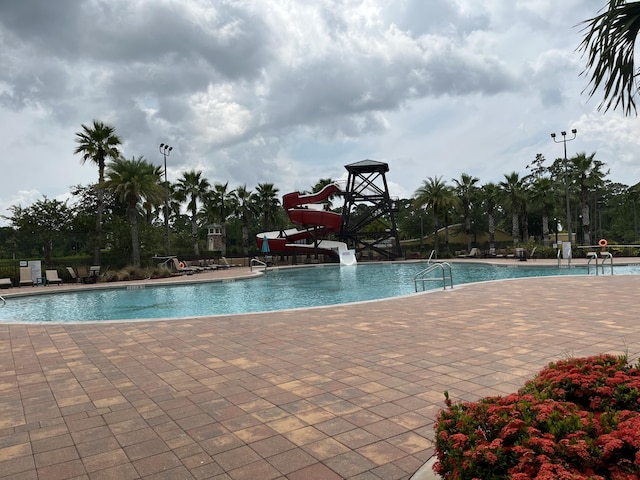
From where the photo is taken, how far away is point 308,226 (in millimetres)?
39719

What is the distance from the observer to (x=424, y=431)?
139 inches

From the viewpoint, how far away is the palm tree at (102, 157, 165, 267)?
2556 cm

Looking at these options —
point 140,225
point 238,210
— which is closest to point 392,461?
point 140,225

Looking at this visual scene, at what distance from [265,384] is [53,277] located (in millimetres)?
21418

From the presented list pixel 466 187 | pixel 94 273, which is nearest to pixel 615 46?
pixel 94 273

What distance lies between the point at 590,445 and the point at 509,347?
4444 millimetres

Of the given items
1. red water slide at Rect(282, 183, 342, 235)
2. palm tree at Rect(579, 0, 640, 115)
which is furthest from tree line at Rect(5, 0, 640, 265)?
red water slide at Rect(282, 183, 342, 235)

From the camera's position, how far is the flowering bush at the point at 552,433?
188cm

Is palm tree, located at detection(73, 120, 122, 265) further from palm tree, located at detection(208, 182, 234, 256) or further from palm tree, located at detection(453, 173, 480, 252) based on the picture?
palm tree, located at detection(453, 173, 480, 252)

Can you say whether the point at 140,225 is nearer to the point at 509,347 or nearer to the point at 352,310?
the point at 352,310

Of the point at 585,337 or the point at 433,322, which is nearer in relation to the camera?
the point at 585,337

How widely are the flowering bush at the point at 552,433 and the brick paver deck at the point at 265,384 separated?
84 centimetres

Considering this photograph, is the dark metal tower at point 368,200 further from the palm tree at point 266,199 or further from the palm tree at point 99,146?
the palm tree at point 99,146

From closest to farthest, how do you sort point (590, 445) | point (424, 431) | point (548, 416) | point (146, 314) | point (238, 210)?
point (590, 445) < point (548, 416) < point (424, 431) < point (146, 314) < point (238, 210)
